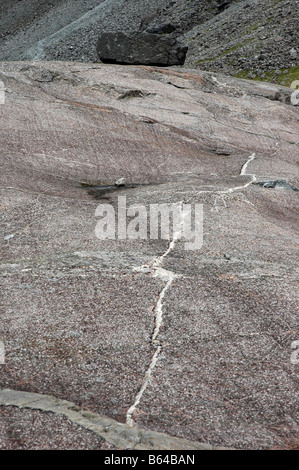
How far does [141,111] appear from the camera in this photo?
2381 cm

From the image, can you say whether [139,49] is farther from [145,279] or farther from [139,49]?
[145,279]

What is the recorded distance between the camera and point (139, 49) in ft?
113

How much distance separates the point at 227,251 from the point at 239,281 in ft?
4.71

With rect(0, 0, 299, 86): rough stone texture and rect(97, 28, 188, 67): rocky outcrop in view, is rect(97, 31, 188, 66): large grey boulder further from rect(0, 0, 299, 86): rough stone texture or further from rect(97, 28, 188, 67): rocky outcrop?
rect(0, 0, 299, 86): rough stone texture

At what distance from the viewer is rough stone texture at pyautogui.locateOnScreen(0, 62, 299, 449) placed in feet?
26.0

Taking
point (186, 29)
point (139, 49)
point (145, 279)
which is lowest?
point (145, 279)

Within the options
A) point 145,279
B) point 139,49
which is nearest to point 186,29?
point 139,49

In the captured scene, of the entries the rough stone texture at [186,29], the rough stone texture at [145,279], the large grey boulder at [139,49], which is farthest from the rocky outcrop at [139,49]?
the rough stone texture at [186,29]

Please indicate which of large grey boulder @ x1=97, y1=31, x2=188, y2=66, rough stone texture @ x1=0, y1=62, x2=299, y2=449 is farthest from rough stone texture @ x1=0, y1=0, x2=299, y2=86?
rough stone texture @ x1=0, y1=62, x2=299, y2=449

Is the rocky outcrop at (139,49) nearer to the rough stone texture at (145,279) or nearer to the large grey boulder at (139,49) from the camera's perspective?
the large grey boulder at (139,49)

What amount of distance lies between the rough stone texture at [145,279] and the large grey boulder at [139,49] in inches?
513

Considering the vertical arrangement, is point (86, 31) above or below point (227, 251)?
above
